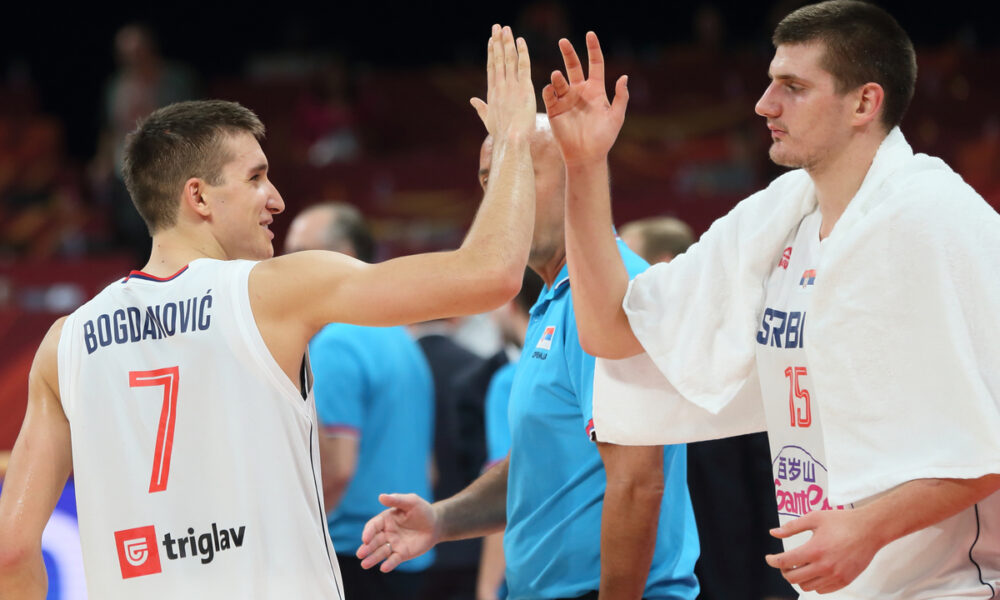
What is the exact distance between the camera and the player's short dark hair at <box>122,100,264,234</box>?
118 inches

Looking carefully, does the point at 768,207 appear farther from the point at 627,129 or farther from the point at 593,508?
the point at 627,129

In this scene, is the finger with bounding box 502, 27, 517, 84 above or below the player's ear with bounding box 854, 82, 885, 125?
above

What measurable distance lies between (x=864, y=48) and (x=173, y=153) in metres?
1.80

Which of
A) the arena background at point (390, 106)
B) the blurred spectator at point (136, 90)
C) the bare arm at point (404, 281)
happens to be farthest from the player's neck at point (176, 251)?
the blurred spectator at point (136, 90)

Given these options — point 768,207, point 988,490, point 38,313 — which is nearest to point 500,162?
point 768,207

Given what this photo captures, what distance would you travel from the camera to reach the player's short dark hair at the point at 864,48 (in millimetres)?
2953

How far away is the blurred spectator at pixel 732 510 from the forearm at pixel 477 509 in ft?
4.06

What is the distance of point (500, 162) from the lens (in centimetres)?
294

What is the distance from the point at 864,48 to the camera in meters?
2.96

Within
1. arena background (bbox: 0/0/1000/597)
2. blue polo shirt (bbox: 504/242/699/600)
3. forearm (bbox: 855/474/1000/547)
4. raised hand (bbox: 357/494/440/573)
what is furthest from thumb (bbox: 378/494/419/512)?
arena background (bbox: 0/0/1000/597)

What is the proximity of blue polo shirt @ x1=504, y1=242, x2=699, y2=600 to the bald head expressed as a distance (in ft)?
6.77

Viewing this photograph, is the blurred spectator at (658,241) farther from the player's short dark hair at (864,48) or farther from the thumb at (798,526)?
the thumb at (798,526)

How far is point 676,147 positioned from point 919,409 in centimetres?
929

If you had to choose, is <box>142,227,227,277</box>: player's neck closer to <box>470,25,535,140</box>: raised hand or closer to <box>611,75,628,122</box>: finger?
<box>470,25,535,140</box>: raised hand
